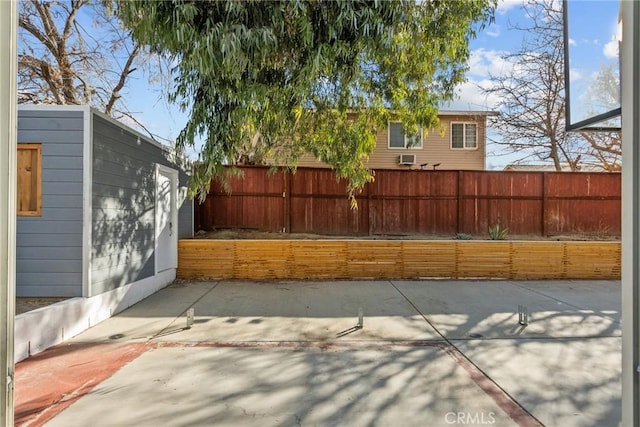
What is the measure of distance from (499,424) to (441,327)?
6.36 feet

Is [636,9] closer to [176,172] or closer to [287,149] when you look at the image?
[287,149]

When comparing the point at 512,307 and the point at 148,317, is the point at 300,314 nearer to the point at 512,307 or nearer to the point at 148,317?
the point at 148,317

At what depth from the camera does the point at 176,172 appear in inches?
269

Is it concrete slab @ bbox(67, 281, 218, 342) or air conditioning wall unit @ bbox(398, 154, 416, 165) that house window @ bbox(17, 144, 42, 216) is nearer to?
concrete slab @ bbox(67, 281, 218, 342)

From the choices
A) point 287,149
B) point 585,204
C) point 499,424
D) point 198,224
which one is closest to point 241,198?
point 198,224

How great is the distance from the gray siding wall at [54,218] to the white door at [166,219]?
1.85 metres

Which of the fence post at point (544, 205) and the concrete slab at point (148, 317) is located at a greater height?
the fence post at point (544, 205)

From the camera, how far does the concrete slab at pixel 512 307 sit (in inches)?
164

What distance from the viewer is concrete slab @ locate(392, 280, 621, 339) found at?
416 centimetres

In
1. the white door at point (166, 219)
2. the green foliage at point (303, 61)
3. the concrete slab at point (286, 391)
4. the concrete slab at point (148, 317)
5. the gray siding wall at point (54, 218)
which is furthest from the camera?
→ the white door at point (166, 219)

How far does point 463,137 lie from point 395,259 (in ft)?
25.9

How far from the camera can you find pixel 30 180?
414 cm

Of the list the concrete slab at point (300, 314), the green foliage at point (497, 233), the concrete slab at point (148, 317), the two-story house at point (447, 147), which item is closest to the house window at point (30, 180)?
the concrete slab at point (148, 317)

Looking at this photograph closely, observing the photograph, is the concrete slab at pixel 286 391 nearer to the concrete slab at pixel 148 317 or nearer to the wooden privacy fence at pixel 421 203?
the concrete slab at pixel 148 317
